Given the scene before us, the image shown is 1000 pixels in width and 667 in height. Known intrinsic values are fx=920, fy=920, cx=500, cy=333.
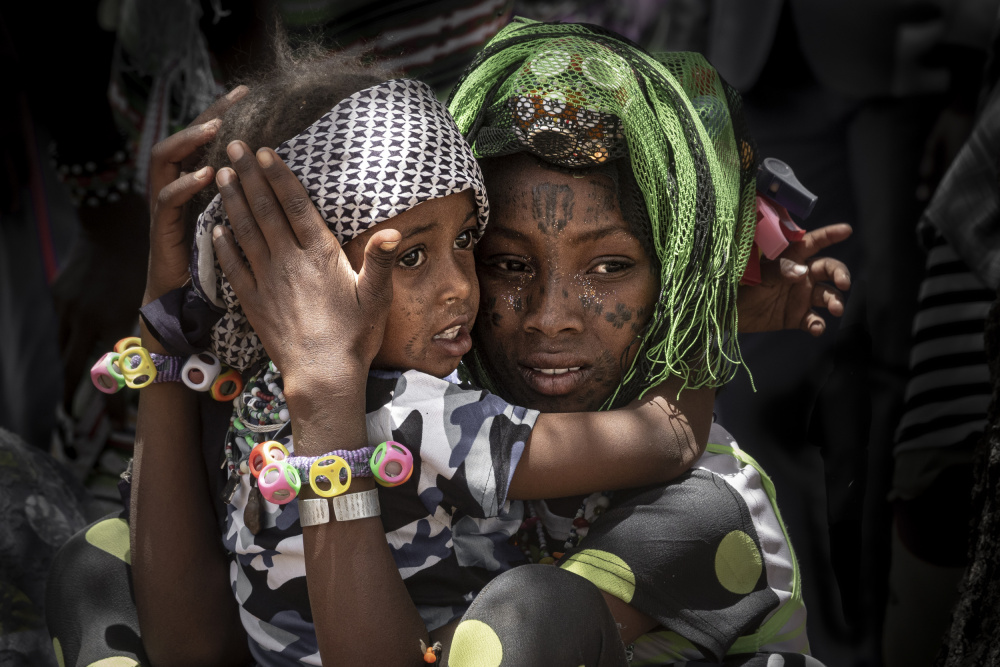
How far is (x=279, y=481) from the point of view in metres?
1.61

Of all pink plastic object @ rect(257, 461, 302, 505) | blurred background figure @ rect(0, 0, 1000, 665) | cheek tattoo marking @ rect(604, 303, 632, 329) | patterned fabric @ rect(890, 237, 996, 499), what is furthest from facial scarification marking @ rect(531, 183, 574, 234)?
patterned fabric @ rect(890, 237, 996, 499)

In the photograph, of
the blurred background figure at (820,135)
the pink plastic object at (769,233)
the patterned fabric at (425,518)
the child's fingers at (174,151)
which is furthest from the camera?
the blurred background figure at (820,135)

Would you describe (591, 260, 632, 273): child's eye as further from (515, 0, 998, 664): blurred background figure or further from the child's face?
(515, 0, 998, 664): blurred background figure

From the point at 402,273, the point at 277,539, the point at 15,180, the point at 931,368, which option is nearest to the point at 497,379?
the point at 402,273

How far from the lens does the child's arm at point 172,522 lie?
2.00 m

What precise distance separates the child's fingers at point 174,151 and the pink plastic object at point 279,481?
700mm

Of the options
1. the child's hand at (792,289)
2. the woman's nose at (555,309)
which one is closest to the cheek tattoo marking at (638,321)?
the woman's nose at (555,309)

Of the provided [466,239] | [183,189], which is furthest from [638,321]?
[183,189]

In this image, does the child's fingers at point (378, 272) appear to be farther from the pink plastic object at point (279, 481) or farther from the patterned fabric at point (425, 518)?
the pink plastic object at point (279, 481)

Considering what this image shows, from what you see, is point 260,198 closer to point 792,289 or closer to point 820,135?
point 792,289

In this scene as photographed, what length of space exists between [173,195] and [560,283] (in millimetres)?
818

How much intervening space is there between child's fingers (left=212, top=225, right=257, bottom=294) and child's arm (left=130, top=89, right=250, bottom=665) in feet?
0.88

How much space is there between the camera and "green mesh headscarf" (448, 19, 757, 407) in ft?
6.54

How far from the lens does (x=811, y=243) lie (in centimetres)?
243
